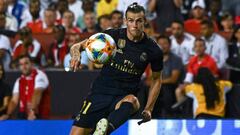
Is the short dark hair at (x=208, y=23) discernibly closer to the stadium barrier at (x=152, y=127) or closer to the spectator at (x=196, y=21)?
the spectator at (x=196, y=21)

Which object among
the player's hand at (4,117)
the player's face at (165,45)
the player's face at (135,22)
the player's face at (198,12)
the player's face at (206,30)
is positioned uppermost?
the player's face at (135,22)

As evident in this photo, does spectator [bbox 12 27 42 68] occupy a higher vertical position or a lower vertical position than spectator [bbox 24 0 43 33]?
lower

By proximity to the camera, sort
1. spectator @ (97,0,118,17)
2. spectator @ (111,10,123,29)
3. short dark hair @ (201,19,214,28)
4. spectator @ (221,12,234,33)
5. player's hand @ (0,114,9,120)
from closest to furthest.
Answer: player's hand @ (0,114,9,120) → short dark hair @ (201,19,214,28) → spectator @ (111,10,123,29) → spectator @ (221,12,234,33) → spectator @ (97,0,118,17)

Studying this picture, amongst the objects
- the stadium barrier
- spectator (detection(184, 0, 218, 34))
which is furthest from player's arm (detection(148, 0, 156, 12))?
the stadium barrier

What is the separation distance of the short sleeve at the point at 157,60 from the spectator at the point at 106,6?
22.6 feet

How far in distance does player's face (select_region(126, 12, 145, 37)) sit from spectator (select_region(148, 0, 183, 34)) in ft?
21.3

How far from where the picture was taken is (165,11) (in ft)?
54.4

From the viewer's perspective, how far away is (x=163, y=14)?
16.6m

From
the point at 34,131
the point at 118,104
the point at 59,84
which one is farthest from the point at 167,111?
the point at 118,104

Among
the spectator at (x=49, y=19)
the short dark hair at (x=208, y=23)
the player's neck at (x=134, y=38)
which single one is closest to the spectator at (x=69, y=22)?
the spectator at (x=49, y=19)

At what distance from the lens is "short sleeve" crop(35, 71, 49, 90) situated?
14.4 metres

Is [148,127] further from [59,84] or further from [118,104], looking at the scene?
[59,84]

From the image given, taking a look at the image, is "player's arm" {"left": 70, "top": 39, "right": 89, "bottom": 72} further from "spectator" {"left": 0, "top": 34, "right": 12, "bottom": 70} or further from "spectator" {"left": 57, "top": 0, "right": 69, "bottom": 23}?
"spectator" {"left": 57, "top": 0, "right": 69, "bottom": 23}

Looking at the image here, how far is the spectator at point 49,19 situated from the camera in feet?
53.9
